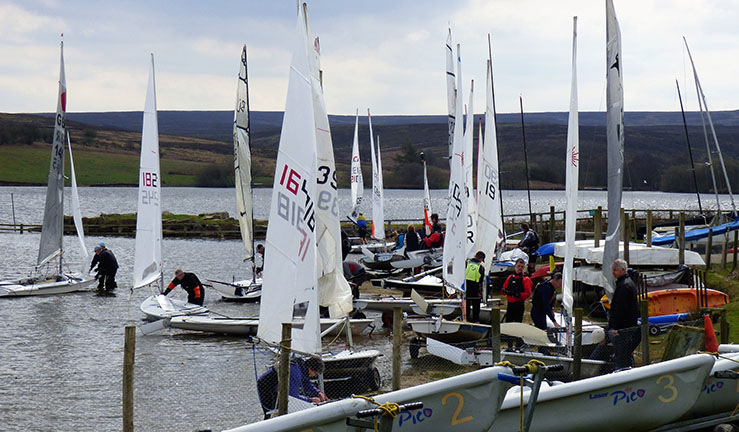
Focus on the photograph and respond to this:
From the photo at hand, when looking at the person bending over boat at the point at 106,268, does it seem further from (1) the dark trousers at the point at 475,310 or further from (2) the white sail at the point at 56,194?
(1) the dark trousers at the point at 475,310

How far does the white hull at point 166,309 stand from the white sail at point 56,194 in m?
8.01

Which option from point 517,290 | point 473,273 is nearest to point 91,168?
point 473,273

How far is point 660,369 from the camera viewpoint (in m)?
9.55

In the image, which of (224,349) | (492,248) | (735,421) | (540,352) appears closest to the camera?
(735,421)

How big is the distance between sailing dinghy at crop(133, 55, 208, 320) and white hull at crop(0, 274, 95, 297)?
24.3 feet

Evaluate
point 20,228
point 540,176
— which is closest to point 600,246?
point 20,228

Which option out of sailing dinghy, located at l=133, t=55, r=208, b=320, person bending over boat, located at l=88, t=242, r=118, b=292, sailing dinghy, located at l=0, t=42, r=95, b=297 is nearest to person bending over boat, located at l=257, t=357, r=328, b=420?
sailing dinghy, located at l=133, t=55, r=208, b=320

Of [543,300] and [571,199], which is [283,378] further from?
[543,300]

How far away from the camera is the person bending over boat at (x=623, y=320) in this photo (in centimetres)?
1109

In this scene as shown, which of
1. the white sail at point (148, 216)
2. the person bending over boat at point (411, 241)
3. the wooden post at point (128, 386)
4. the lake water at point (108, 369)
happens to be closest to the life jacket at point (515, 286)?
the lake water at point (108, 369)

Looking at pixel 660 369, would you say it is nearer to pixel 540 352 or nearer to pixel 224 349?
pixel 540 352

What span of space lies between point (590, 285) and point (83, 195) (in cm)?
11396

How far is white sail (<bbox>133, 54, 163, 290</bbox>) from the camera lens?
1966 centimetres

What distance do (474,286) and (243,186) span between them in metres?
9.50
